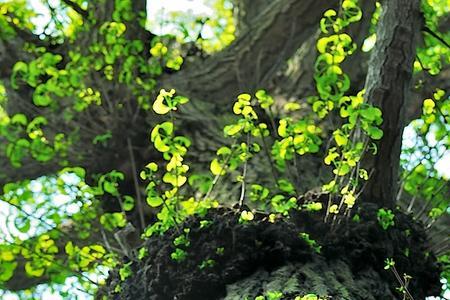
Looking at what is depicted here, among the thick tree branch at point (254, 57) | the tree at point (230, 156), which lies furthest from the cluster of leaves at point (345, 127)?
the thick tree branch at point (254, 57)

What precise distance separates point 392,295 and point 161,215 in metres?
0.81

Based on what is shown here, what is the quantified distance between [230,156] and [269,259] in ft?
1.56

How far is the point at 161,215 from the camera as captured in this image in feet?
8.44

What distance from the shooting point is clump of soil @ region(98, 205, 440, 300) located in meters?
2.48

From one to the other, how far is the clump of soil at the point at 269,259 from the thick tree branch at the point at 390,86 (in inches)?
7.0

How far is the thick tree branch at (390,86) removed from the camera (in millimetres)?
2928

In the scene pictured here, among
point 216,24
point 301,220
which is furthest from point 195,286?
point 216,24

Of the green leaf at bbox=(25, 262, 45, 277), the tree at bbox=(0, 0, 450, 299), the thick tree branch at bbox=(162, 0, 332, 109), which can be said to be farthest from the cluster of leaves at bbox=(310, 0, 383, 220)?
the green leaf at bbox=(25, 262, 45, 277)

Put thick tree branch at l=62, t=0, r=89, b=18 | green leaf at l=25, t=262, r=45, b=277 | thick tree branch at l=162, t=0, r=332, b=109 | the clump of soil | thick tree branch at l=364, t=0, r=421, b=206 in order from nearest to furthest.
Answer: the clump of soil < thick tree branch at l=364, t=0, r=421, b=206 < green leaf at l=25, t=262, r=45, b=277 < thick tree branch at l=62, t=0, r=89, b=18 < thick tree branch at l=162, t=0, r=332, b=109

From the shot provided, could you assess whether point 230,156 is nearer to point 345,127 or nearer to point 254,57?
point 345,127

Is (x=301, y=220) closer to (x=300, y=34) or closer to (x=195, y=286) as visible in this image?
(x=195, y=286)

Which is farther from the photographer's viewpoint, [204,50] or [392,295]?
[204,50]

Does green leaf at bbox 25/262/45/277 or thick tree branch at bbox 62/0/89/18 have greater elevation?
thick tree branch at bbox 62/0/89/18

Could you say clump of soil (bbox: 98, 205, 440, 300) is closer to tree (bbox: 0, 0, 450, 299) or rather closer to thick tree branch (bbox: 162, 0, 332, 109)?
tree (bbox: 0, 0, 450, 299)
